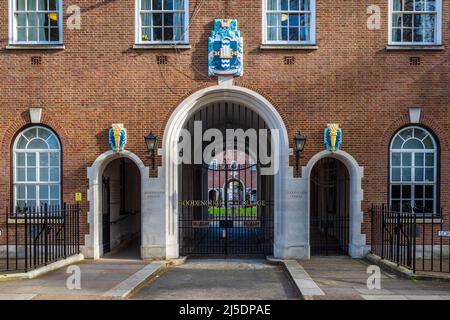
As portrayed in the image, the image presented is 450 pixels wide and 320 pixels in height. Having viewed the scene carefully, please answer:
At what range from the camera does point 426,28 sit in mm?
13016

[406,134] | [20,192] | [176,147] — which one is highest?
[406,134]

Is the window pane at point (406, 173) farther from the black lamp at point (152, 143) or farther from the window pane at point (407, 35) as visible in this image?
the black lamp at point (152, 143)

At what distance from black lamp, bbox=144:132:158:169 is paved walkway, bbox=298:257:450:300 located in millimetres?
4953

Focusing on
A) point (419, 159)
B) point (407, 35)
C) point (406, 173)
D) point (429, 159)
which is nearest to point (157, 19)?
point (407, 35)

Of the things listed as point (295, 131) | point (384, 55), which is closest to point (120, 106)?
point (295, 131)

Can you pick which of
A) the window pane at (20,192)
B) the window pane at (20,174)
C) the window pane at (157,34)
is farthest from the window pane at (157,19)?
the window pane at (20,192)

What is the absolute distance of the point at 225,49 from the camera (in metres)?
12.6

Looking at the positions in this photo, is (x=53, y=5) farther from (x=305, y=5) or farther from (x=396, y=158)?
(x=396, y=158)

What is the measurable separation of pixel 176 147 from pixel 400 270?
6524mm

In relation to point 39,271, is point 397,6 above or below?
above

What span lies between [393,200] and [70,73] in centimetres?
966

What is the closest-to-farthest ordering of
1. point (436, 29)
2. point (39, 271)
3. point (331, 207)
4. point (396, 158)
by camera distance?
point (39, 271) → point (436, 29) → point (396, 158) → point (331, 207)

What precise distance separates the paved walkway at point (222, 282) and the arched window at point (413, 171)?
4077 millimetres

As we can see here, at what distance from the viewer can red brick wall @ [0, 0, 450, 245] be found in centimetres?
A: 1280
